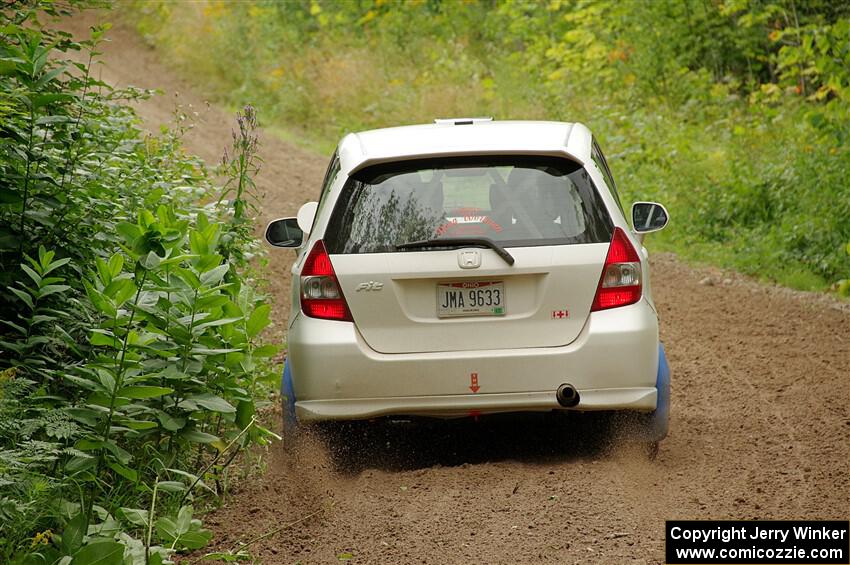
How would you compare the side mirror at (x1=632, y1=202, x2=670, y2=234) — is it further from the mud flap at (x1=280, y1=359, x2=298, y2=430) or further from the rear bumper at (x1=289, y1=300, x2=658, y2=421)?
the mud flap at (x1=280, y1=359, x2=298, y2=430)

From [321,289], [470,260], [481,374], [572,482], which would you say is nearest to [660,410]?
[572,482]

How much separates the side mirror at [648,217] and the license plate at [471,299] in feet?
3.97

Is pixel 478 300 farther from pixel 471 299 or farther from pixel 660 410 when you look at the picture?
pixel 660 410

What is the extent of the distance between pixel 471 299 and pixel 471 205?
545mm

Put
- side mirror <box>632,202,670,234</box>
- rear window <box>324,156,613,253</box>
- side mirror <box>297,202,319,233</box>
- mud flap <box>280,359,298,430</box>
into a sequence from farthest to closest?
side mirror <box>297,202,319,233</box> → side mirror <box>632,202,670,234</box> → mud flap <box>280,359,298,430</box> → rear window <box>324,156,613,253</box>

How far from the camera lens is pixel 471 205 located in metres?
5.98

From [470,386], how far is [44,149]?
253cm

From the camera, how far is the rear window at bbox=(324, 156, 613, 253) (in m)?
5.79

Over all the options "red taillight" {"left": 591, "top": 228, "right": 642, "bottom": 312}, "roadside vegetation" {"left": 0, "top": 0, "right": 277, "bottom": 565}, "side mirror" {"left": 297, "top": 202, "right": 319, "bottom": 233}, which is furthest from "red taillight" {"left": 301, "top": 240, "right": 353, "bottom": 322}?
"red taillight" {"left": 591, "top": 228, "right": 642, "bottom": 312}

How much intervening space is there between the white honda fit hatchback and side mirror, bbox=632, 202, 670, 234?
67 cm

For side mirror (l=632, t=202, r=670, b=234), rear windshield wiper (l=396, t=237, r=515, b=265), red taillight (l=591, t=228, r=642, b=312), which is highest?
rear windshield wiper (l=396, t=237, r=515, b=265)

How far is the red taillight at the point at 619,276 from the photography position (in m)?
5.74

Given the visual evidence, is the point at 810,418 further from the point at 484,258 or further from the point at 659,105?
the point at 659,105

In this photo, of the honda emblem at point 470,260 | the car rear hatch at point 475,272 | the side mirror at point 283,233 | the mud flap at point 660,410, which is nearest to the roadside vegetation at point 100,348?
the side mirror at point 283,233
